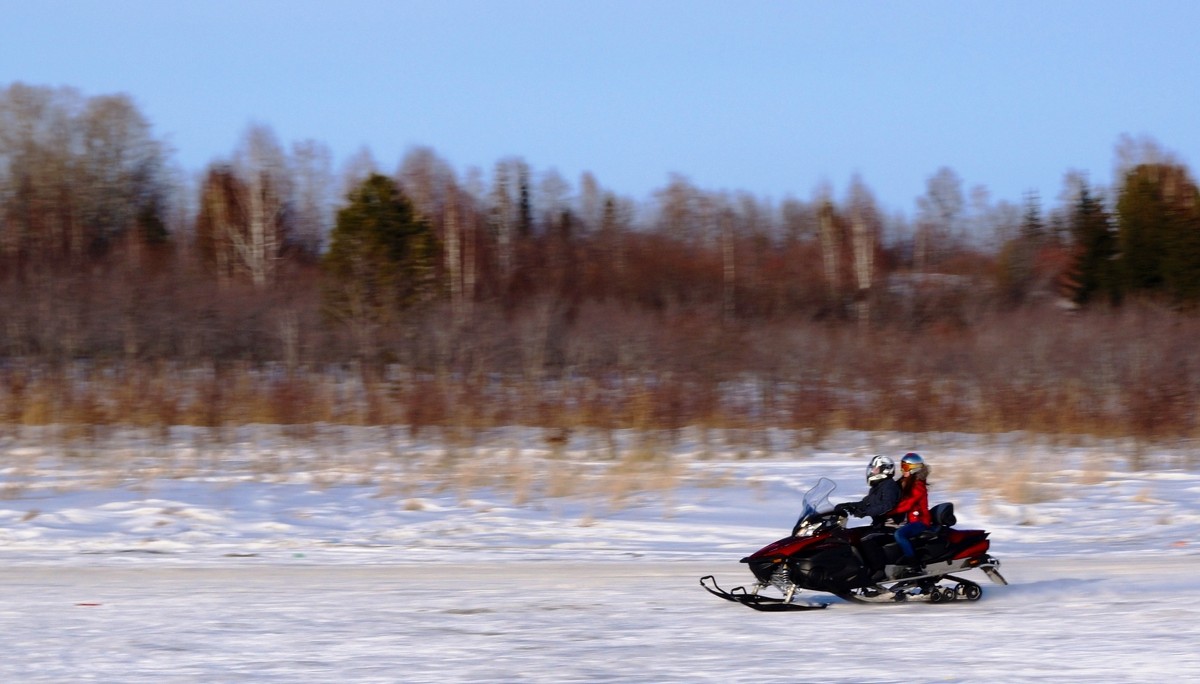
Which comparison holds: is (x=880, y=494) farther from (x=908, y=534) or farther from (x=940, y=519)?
(x=940, y=519)

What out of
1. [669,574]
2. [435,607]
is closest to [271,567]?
[435,607]

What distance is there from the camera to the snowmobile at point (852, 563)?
10359mm

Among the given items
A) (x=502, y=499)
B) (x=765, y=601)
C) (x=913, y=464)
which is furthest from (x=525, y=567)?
(x=502, y=499)

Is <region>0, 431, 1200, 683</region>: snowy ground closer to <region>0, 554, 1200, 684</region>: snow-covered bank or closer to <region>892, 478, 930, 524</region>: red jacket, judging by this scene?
<region>0, 554, 1200, 684</region>: snow-covered bank

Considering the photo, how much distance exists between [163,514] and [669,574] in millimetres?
7543

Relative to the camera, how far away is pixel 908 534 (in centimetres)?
1074

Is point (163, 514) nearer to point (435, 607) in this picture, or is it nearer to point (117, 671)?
point (435, 607)

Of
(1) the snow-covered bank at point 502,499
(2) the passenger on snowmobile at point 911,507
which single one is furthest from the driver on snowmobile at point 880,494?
(1) the snow-covered bank at point 502,499

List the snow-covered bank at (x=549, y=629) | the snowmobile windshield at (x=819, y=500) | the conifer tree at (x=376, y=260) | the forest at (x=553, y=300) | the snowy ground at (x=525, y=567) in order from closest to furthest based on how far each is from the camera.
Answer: the snow-covered bank at (x=549, y=629) < the snowy ground at (x=525, y=567) < the snowmobile windshield at (x=819, y=500) < the forest at (x=553, y=300) < the conifer tree at (x=376, y=260)

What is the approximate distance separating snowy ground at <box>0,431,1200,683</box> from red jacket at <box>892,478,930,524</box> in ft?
2.55

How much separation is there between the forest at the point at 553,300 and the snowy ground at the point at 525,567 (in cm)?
308

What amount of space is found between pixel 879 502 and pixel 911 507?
1.38ft

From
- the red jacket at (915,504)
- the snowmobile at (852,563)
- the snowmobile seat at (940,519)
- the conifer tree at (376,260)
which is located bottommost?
the snowmobile at (852,563)

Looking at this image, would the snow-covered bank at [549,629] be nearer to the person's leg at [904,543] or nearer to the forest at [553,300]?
the person's leg at [904,543]
